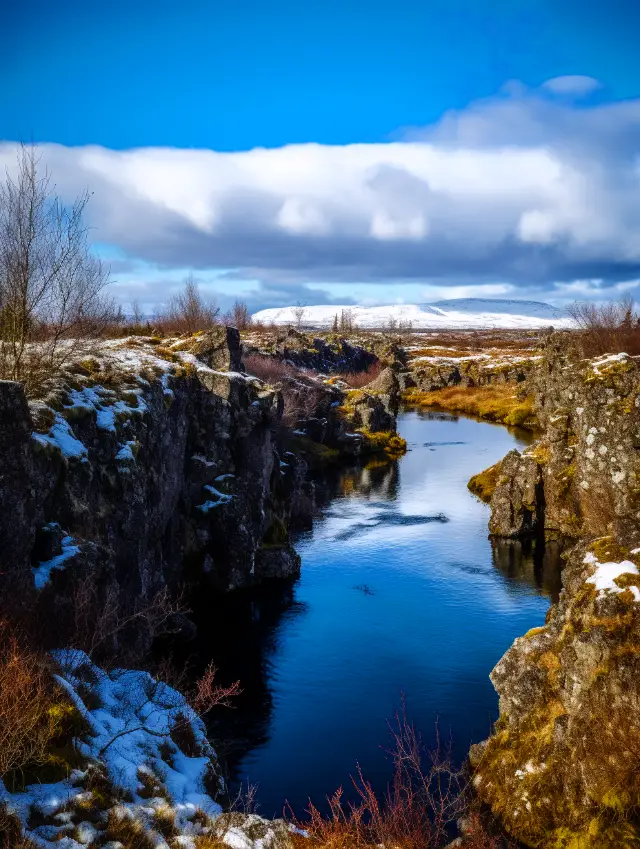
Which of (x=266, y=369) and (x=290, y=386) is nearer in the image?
(x=290, y=386)

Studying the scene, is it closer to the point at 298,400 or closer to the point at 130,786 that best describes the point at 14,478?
the point at 130,786

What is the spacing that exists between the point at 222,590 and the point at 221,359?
19.5 metres

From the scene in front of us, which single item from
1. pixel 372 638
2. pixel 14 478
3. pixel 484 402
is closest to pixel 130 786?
pixel 14 478

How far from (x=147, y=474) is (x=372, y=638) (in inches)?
714

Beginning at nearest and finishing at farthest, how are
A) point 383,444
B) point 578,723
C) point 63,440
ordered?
point 578,723 < point 63,440 < point 383,444

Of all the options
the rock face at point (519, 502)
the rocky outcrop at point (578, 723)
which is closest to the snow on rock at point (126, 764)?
the rocky outcrop at point (578, 723)

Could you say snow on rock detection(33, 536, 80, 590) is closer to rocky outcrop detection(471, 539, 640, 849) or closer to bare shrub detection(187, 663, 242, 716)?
bare shrub detection(187, 663, 242, 716)

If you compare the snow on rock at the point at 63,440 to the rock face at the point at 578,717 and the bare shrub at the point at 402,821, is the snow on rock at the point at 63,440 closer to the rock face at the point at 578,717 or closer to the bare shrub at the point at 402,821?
the bare shrub at the point at 402,821

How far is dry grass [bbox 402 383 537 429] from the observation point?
128375mm

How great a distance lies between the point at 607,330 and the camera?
101 meters

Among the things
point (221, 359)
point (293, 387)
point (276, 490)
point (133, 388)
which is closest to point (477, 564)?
point (276, 490)

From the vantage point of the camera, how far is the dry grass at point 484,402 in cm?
12838

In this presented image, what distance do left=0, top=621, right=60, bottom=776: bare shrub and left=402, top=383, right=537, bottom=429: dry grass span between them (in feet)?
374

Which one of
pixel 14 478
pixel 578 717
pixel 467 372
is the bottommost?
pixel 578 717
